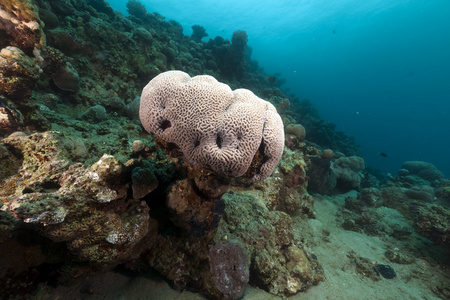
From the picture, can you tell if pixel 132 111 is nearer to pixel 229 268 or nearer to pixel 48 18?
pixel 48 18

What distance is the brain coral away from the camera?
2.18 metres

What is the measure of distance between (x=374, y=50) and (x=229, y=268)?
139 meters

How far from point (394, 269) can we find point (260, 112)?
6.62m

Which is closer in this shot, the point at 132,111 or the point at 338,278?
the point at 338,278

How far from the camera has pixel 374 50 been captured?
9812 centimetres

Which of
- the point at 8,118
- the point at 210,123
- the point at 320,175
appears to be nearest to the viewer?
the point at 210,123

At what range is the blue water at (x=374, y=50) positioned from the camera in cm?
7038

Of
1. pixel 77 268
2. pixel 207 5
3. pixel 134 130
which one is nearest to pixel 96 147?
pixel 134 130

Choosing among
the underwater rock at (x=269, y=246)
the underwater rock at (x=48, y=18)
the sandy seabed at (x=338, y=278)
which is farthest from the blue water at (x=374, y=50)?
the underwater rock at (x=48, y=18)

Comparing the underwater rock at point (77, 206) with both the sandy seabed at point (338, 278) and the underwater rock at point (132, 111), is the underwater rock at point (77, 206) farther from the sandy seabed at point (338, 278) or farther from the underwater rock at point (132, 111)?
the underwater rock at point (132, 111)

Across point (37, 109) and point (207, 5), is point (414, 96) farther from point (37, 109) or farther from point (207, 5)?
point (37, 109)

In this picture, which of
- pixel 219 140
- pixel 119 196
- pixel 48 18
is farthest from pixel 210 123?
pixel 48 18

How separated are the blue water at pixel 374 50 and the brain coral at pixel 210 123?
72.1m

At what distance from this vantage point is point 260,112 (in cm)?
240
